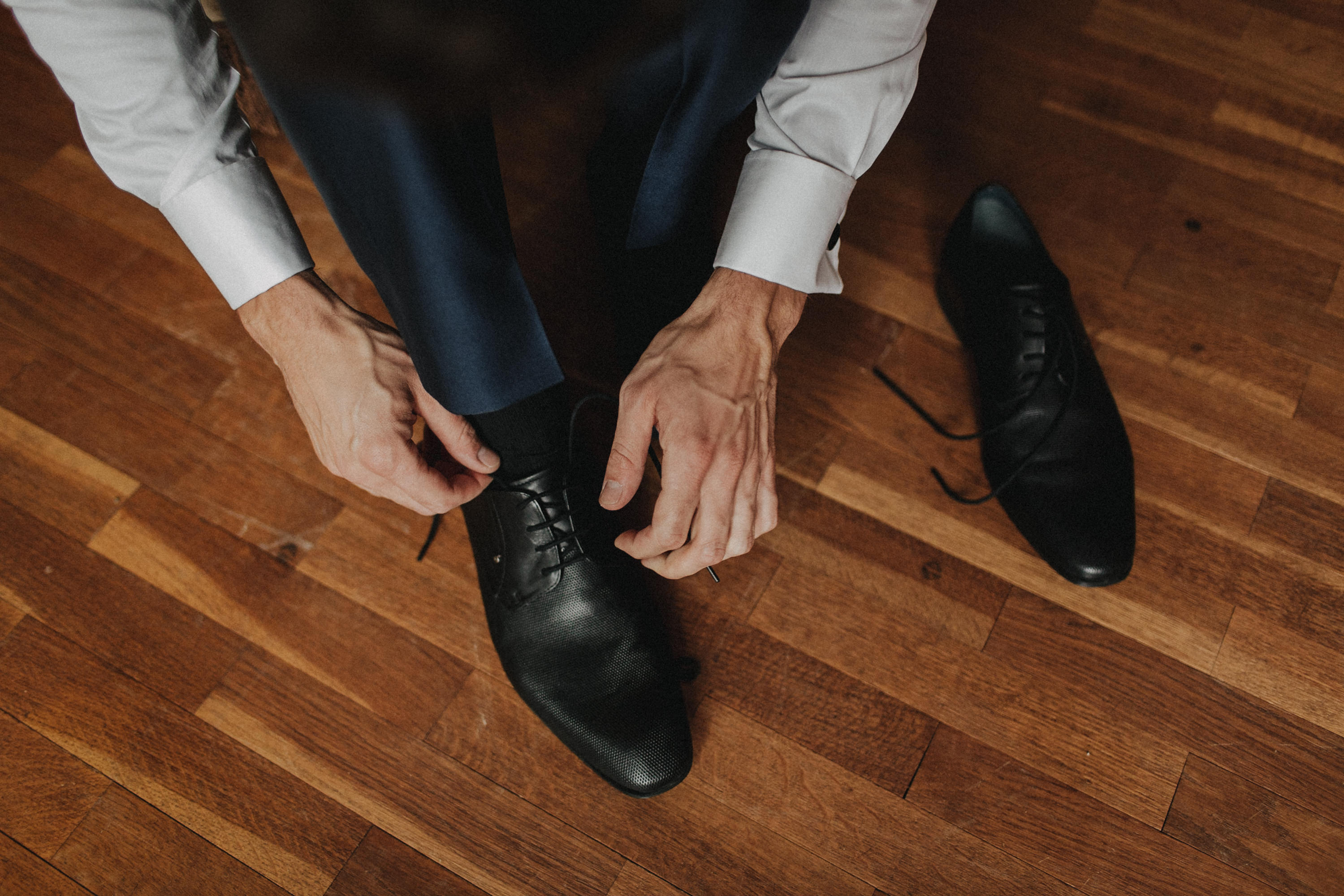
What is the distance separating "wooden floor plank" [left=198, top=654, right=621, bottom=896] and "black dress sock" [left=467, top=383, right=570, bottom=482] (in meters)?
0.28

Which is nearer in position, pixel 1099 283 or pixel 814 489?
pixel 814 489

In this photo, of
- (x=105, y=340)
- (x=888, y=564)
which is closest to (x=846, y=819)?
(x=888, y=564)

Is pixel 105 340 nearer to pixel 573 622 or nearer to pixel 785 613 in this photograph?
pixel 573 622

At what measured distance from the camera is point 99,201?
106 centimetres

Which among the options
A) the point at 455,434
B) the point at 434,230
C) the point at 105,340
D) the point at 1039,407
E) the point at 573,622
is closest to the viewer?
the point at 434,230

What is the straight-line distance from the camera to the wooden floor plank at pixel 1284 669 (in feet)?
2.50

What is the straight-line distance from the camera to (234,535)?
0.85 metres

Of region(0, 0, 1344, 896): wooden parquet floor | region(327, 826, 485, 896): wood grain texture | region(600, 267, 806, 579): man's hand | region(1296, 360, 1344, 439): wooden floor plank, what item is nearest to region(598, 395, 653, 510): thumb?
region(600, 267, 806, 579): man's hand

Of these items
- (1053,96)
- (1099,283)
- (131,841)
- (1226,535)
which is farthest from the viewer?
(1053,96)

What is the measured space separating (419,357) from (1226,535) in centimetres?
83

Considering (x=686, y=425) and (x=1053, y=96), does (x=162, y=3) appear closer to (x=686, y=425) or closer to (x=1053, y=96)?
(x=686, y=425)

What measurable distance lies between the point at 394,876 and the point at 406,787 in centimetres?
7

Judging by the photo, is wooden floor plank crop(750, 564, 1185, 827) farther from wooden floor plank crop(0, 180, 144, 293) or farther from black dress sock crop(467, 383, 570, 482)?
wooden floor plank crop(0, 180, 144, 293)

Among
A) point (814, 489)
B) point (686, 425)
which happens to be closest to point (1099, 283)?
Answer: point (814, 489)
